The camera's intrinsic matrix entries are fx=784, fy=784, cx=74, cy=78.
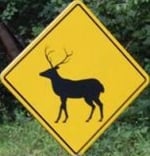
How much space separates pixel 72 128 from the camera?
528cm

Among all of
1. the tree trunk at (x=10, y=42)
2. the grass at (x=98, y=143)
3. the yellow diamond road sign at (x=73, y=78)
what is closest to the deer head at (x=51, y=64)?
the yellow diamond road sign at (x=73, y=78)

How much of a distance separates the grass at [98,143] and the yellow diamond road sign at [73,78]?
336 centimetres

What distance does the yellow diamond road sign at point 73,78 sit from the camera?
5.26 meters

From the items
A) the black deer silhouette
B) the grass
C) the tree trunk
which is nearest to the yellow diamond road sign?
the black deer silhouette

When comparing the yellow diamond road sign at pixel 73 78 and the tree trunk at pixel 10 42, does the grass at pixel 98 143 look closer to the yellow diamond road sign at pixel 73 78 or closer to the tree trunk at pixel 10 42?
the yellow diamond road sign at pixel 73 78

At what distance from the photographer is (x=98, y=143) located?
9.53 m

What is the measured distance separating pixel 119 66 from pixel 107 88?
6.8 inches

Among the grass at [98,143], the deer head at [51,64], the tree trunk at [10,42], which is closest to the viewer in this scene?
the deer head at [51,64]

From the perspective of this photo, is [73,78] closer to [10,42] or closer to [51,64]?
[51,64]

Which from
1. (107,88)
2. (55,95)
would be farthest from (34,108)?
(107,88)

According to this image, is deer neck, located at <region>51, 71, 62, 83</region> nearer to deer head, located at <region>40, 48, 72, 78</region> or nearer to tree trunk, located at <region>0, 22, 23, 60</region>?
deer head, located at <region>40, 48, 72, 78</region>

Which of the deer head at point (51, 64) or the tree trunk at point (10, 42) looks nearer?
the deer head at point (51, 64)

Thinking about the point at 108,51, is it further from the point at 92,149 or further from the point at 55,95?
the point at 92,149

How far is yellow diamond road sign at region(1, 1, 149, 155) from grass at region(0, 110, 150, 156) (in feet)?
11.0
